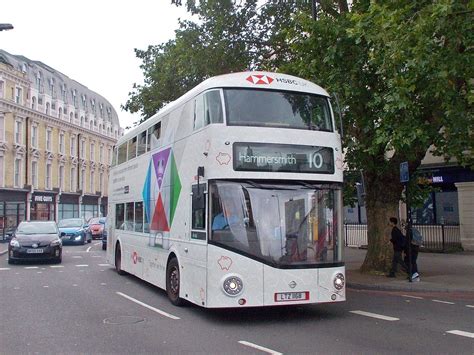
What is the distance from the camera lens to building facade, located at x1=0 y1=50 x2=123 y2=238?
49.7 m

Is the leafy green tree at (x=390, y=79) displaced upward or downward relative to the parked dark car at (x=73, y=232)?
upward

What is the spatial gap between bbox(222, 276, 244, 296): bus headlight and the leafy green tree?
15.2 feet

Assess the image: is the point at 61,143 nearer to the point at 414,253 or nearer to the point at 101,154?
the point at 101,154

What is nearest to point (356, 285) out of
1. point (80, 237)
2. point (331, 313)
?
point (331, 313)

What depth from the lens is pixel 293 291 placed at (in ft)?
28.1

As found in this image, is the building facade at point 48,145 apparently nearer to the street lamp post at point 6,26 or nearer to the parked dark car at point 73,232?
the parked dark car at point 73,232

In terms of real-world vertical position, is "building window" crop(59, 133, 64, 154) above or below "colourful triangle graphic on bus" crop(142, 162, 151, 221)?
above

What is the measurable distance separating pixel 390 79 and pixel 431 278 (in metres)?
6.22

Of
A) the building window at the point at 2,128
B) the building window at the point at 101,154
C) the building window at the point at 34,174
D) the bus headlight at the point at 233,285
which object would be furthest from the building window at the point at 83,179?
the bus headlight at the point at 233,285

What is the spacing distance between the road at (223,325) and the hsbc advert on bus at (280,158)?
2.60 meters

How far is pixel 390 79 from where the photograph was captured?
35.0ft

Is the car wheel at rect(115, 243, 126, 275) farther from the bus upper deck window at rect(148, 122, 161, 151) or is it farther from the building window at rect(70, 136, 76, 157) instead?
the building window at rect(70, 136, 76, 157)

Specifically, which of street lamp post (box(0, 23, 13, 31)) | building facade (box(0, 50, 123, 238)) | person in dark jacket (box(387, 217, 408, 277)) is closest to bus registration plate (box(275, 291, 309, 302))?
person in dark jacket (box(387, 217, 408, 277))

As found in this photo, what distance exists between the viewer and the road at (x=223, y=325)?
709 centimetres
